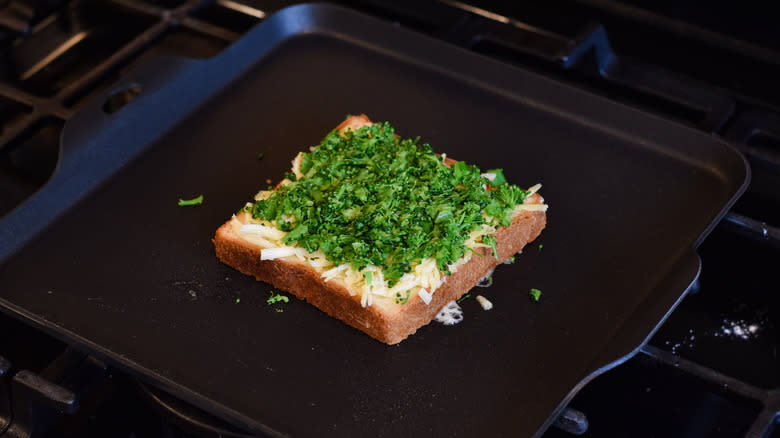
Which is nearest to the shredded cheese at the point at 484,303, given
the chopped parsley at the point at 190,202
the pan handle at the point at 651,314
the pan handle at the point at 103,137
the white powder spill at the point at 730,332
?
the pan handle at the point at 651,314

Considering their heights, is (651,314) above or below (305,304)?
above

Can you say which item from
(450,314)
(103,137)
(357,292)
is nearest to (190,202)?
(103,137)

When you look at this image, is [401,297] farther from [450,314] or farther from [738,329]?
[738,329]

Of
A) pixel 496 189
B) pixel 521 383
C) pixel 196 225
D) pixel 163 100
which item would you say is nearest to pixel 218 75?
pixel 163 100

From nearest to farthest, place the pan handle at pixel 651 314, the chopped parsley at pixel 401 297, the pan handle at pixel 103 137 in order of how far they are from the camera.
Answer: the pan handle at pixel 651 314 < the chopped parsley at pixel 401 297 < the pan handle at pixel 103 137

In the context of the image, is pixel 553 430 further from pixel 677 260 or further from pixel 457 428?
pixel 677 260

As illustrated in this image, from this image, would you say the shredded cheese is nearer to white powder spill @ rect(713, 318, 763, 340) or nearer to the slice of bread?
the slice of bread

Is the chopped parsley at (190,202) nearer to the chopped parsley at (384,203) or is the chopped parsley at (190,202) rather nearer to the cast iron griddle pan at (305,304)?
the cast iron griddle pan at (305,304)

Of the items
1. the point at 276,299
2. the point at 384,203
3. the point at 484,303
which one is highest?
the point at 384,203
